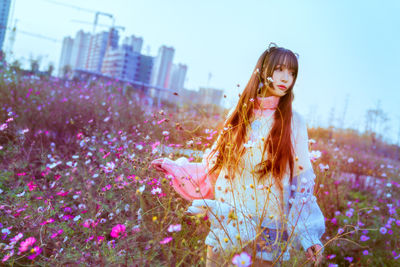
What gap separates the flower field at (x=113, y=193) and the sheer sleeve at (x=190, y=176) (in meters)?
0.09

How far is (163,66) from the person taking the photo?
62312mm

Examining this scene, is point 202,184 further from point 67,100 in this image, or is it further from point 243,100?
point 67,100

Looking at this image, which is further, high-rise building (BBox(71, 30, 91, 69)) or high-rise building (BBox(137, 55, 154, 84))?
high-rise building (BBox(71, 30, 91, 69))

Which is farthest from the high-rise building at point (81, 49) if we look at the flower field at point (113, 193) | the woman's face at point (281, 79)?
the woman's face at point (281, 79)

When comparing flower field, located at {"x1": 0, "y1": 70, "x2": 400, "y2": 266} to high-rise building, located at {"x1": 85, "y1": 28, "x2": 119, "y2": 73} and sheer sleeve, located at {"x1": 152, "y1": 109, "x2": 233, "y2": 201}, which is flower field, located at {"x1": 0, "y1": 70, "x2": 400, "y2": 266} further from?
high-rise building, located at {"x1": 85, "y1": 28, "x2": 119, "y2": 73}

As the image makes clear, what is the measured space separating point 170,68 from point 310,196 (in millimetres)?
62602

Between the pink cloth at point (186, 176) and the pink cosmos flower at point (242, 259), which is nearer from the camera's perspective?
the pink cosmos flower at point (242, 259)

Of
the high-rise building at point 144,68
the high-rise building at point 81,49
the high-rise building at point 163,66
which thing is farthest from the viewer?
the high-rise building at point 81,49

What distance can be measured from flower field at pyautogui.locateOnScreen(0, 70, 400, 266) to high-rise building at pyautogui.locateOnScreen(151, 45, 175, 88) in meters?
56.6

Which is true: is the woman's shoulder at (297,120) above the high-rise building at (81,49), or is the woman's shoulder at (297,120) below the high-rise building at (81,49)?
below

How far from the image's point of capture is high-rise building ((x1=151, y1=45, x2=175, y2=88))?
2425 inches

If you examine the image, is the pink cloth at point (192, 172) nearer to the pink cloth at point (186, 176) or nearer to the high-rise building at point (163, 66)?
the pink cloth at point (186, 176)

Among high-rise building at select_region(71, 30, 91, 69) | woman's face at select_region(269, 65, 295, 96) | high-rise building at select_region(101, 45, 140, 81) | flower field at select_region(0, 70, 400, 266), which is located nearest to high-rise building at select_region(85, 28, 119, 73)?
high-rise building at select_region(71, 30, 91, 69)

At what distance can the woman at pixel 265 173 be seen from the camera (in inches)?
56.6
